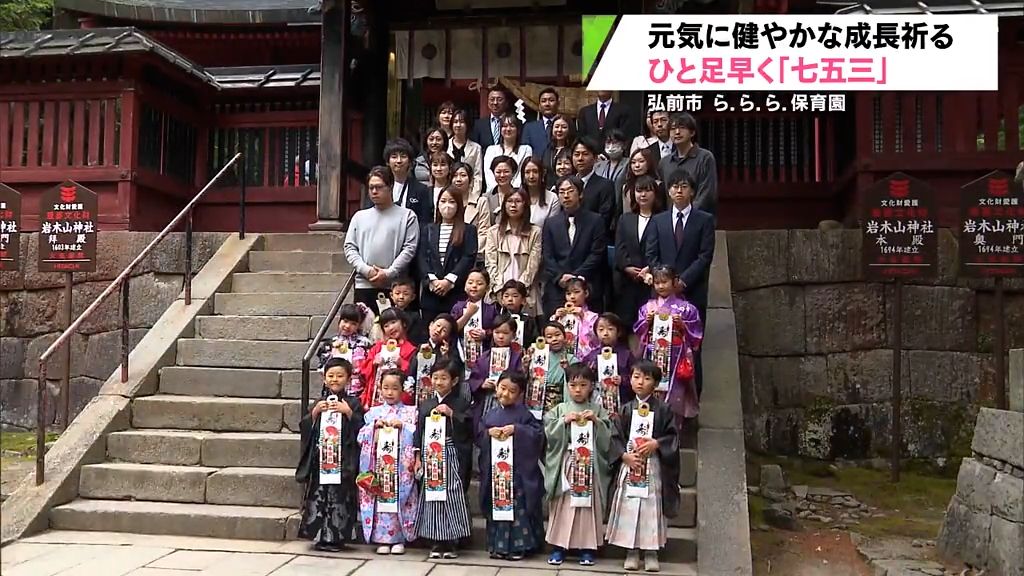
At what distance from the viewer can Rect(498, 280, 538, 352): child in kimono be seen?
573 cm

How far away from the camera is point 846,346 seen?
8.36 meters

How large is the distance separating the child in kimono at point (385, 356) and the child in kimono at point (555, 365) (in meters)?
0.81

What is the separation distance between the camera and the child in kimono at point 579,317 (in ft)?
18.2

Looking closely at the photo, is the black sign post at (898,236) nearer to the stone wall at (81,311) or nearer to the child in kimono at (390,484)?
the child in kimono at (390,484)

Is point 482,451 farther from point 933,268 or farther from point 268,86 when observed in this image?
point 268,86

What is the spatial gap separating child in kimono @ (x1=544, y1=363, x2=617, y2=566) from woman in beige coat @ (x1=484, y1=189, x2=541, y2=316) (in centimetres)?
131

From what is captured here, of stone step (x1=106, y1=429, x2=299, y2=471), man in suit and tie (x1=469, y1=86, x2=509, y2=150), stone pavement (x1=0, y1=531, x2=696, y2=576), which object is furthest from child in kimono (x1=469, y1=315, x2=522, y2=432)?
man in suit and tie (x1=469, y1=86, x2=509, y2=150)

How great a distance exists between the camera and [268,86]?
1028cm

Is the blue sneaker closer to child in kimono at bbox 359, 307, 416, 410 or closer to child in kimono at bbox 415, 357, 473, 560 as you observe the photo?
child in kimono at bbox 415, 357, 473, 560

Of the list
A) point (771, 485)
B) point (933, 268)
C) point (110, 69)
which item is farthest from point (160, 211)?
point (933, 268)

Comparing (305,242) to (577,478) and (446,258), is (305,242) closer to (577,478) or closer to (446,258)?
(446,258)

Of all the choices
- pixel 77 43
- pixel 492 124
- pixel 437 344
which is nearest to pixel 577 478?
pixel 437 344

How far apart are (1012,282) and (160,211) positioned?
9.02 metres

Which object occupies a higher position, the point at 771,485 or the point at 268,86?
the point at 268,86
